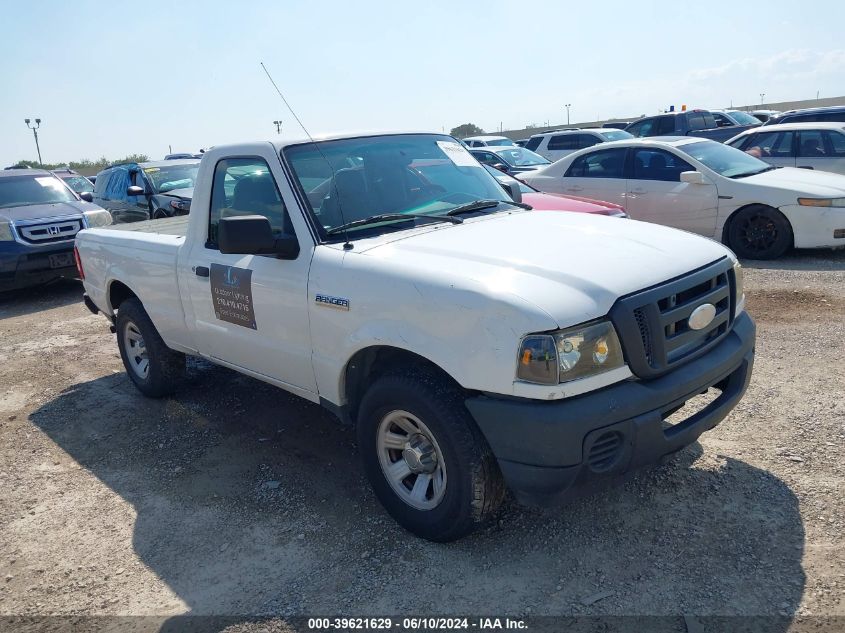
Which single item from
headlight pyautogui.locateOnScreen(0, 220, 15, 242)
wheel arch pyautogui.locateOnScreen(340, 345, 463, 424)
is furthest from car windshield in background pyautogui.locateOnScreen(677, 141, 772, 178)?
headlight pyautogui.locateOnScreen(0, 220, 15, 242)

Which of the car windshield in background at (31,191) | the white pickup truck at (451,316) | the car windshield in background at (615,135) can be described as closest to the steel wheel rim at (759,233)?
the white pickup truck at (451,316)

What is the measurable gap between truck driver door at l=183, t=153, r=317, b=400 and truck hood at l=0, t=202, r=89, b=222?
277 inches

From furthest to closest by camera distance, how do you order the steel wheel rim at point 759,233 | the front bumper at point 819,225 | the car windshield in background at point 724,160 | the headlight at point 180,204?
the headlight at point 180,204, the car windshield in background at point 724,160, the steel wheel rim at point 759,233, the front bumper at point 819,225

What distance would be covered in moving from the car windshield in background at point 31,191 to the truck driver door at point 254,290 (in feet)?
26.0

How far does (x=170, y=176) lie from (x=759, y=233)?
968 centimetres

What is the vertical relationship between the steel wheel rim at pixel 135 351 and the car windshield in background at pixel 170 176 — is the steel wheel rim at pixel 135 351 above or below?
below

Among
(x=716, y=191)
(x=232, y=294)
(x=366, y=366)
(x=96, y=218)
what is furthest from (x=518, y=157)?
(x=366, y=366)

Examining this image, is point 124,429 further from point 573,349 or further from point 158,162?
point 158,162

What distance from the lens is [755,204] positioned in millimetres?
8828

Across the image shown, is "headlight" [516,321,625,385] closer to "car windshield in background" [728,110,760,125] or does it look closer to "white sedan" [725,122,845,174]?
"white sedan" [725,122,845,174]

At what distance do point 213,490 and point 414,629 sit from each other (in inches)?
71.9

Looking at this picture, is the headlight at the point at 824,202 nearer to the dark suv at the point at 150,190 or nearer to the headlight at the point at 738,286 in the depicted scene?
the headlight at the point at 738,286

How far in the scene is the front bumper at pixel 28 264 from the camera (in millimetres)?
9797

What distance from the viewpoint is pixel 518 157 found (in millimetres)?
16141
